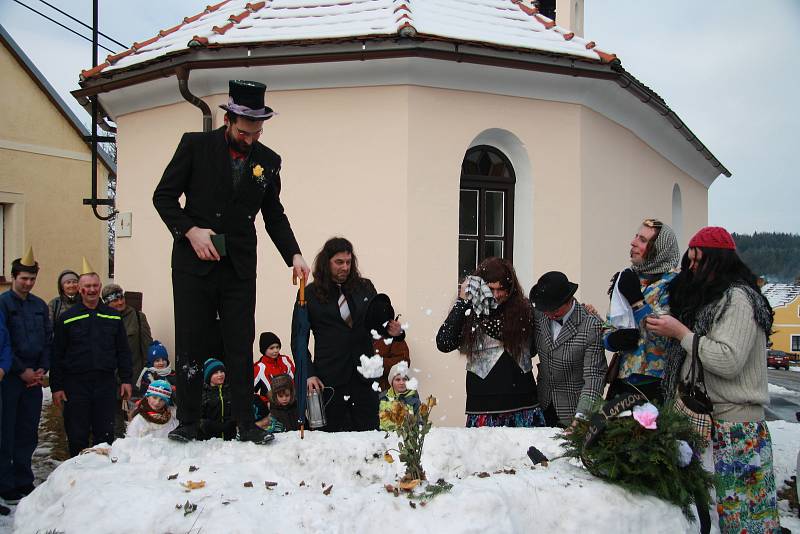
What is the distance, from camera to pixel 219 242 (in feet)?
10.7

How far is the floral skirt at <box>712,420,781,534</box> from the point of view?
336 cm

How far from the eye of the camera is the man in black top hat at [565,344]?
156 inches

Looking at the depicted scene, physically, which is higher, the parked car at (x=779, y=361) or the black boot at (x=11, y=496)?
the black boot at (x=11, y=496)

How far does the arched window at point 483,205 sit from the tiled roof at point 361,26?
1432 millimetres

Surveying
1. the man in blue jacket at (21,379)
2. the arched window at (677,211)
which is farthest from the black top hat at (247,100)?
the arched window at (677,211)

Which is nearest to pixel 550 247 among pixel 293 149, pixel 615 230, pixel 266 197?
pixel 615 230

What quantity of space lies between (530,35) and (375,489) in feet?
22.5

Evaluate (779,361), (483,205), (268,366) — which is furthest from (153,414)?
(779,361)

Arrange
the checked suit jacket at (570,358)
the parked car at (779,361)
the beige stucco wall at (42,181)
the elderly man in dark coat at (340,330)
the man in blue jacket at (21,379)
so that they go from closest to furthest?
the checked suit jacket at (570,358) → the elderly man in dark coat at (340,330) → the man in blue jacket at (21,379) → the beige stucco wall at (42,181) → the parked car at (779,361)

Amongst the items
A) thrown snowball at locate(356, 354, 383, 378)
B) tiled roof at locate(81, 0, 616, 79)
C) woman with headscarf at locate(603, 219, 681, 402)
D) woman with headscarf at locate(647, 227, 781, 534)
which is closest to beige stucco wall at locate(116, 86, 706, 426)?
tiled roof at locate(81, 0, 616, 79)

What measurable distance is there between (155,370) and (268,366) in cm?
140

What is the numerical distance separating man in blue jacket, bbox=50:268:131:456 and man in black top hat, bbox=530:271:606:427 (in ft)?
11.8

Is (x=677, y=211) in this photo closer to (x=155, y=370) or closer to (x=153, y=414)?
(x=155, y=370)

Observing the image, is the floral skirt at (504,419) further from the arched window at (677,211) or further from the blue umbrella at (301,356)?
the arched window at (677,211)
